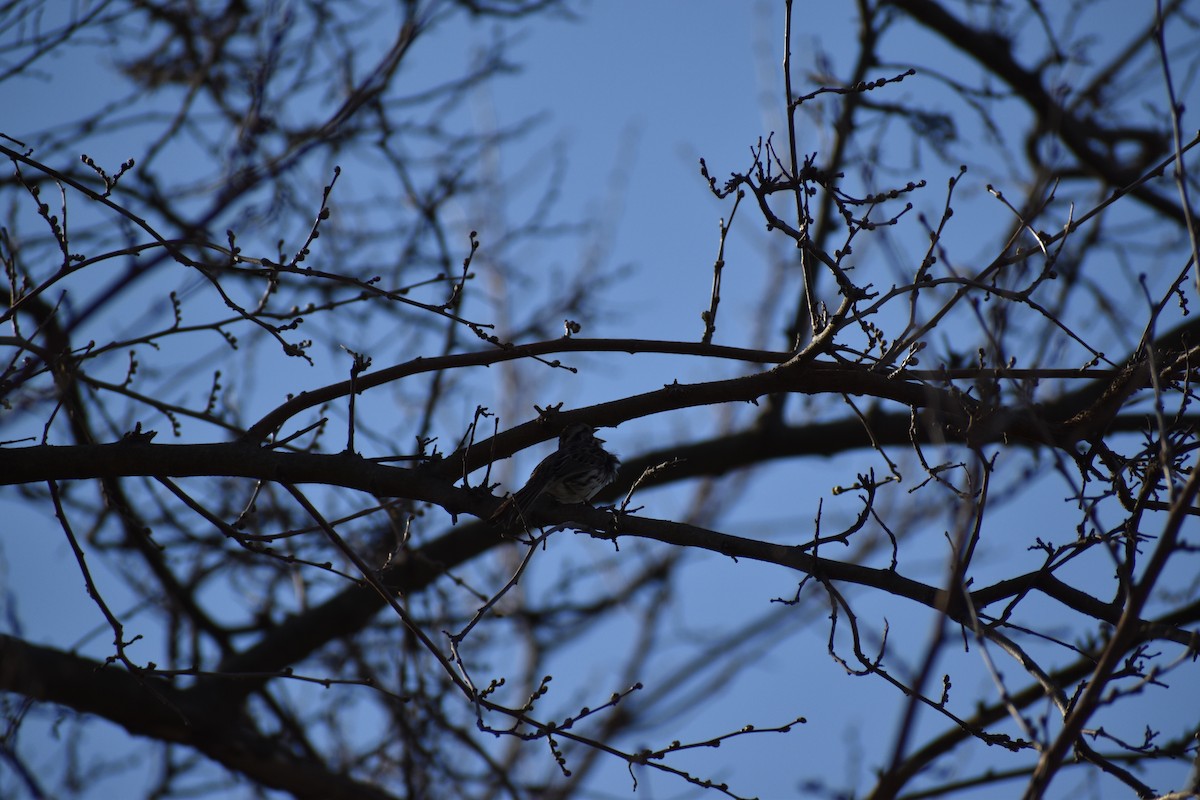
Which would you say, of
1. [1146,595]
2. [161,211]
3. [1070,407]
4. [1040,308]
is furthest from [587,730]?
[1146,595]

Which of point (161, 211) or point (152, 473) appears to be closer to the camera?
point (152, 473)

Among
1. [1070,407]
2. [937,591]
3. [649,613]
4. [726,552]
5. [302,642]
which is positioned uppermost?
[649,613]

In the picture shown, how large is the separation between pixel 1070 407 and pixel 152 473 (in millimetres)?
5970

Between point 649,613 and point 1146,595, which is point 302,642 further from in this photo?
point 649,613

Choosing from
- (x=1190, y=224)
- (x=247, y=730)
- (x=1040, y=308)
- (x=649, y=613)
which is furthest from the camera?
(x=649, y=613)

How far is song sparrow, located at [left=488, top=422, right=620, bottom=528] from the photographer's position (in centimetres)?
548

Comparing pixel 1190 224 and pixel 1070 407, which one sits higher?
pixel 1070 407

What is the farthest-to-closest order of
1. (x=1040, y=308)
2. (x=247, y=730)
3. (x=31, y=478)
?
1. (x=247, y=730)
2. (x=31, y=478)
3. (x=1040, y=308)

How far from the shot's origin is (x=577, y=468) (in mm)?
5910

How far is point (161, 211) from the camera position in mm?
7125

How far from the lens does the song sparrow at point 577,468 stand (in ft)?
18.0

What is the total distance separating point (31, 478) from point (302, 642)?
3544 millimetres

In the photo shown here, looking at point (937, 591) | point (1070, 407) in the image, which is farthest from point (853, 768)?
point (937, 591)

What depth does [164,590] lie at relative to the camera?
7.54 meters
